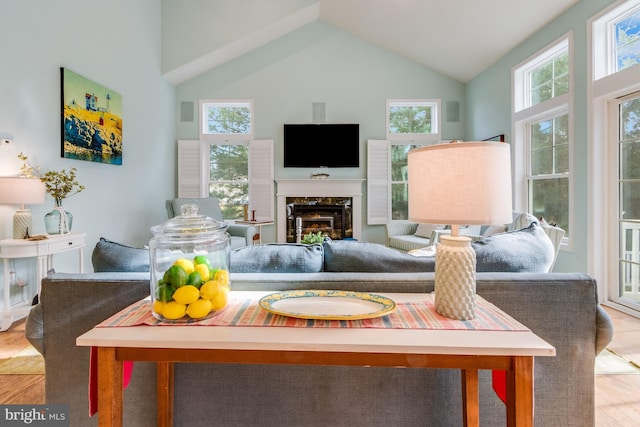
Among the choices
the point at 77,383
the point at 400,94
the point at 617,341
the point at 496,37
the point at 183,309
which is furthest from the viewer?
the point at 400,94

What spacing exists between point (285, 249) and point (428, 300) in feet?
1.92

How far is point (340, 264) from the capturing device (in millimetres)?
1354

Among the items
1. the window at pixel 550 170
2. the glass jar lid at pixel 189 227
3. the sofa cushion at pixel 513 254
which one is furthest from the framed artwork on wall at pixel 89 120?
the window at pixel 550 170

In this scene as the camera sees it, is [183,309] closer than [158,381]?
Yes

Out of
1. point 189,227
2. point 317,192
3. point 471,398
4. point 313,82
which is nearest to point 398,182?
point 317,192

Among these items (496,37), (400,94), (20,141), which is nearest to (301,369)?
(20,141)

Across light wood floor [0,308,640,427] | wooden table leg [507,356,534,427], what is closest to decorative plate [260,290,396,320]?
wooden table leg [507,356,534,427]

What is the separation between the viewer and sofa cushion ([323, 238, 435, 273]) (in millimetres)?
1338

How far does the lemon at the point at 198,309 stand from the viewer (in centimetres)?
94

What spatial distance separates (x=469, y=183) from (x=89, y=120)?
13.0 feet

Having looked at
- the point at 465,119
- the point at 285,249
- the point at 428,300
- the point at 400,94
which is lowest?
the point at 428,300

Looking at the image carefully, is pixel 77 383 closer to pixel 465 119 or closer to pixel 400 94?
pixel 400 94

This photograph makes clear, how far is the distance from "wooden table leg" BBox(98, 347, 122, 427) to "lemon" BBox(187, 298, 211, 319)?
198 millimetres

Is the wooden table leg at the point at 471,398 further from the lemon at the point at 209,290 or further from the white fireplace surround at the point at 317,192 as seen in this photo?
the white fireplace surround at the point at 317,192
